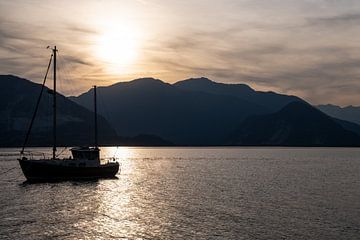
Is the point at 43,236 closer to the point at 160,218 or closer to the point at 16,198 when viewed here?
the point at 160,218

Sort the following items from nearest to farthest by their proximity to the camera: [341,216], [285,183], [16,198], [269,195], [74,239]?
[74,239] < [341,216] < [16,198] < [269,195] < [285,183]

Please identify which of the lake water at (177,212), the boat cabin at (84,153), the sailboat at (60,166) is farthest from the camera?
the boat cabin at (84,153)

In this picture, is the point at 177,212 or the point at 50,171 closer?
the point at 177,212

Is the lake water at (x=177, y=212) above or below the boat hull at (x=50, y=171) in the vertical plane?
below

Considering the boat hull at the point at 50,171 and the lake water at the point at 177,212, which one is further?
the boat hull at the point at 50,171

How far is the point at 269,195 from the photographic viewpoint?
8019cm

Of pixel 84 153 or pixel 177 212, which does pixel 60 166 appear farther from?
pixel 177 212

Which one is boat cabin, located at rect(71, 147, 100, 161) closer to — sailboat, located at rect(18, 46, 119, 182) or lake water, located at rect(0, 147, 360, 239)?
sailboat, located at rect(18, 46, 119, 182)

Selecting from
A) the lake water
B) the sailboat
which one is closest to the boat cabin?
the sailboat

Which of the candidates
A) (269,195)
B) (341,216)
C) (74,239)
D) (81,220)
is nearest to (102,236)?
(74,239)

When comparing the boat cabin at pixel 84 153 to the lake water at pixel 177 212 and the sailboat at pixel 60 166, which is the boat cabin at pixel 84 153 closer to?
the sailboat at pixel 60 166

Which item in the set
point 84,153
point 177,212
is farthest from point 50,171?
point 177,212

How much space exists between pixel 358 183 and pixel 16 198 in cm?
7719

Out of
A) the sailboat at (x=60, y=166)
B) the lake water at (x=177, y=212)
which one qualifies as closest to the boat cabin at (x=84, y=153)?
the sailboat at (x=60, y=166)
